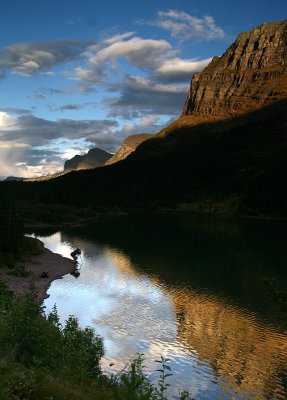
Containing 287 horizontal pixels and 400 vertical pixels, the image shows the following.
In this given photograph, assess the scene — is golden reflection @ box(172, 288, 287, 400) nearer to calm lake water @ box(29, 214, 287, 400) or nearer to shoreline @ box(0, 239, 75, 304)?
calm lake water @ box(29, 214, 287, 400)

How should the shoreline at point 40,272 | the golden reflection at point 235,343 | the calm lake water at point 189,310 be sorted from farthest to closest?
the shoreline at point 40,272 < the calm lake water at point 189,310 < the golden reflection at point 235,343

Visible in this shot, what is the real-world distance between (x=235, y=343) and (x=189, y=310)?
34.6 feet

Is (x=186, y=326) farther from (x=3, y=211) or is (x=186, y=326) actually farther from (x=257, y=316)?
(x=3, y=211)

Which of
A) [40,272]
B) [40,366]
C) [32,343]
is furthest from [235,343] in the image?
[40,272]

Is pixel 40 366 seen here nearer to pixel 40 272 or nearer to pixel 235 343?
pixel 235 343

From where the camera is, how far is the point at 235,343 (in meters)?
38.6

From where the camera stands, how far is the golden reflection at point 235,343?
31.2m

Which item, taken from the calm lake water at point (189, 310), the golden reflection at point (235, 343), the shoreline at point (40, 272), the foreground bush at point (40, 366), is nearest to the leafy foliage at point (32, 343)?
the foreground bush at point (40, 366)

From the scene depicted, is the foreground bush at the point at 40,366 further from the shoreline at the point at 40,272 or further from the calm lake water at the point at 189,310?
the shoreline at the point at 40,272

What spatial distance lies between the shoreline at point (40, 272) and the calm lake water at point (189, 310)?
63.7 inches

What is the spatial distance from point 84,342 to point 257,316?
2542cm

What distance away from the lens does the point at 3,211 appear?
251 feet

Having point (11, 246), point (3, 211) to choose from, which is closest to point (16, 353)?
point (11, 246)

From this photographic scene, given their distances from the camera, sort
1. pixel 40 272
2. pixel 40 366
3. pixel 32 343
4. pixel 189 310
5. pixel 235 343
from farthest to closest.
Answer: pixel 40 272 → pixel 189 310 → pixel 235 343 → pixel 32 343 → pixel 40 366
